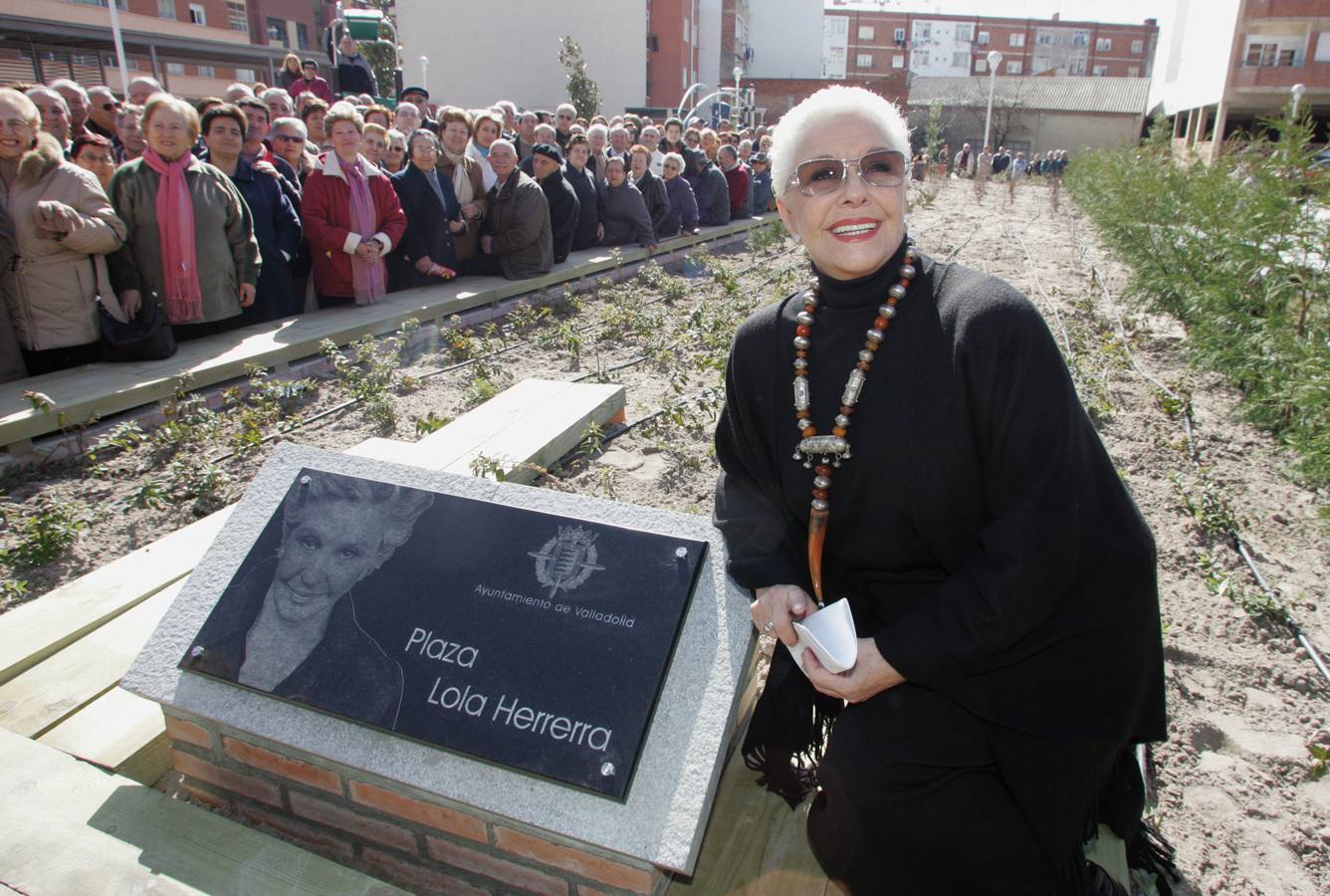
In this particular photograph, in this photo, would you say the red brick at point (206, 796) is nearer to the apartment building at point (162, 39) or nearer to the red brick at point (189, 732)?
the red brick at point (189, 732)

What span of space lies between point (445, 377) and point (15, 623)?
3.86 metres

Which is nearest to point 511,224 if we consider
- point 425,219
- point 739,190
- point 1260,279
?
point 425,219

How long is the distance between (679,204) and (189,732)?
11.7 meters

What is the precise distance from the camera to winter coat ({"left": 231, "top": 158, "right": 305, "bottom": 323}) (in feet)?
20.8

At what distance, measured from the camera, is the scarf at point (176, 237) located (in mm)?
5500

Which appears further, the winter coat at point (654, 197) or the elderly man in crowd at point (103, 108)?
the winter coat at point (654, 197)

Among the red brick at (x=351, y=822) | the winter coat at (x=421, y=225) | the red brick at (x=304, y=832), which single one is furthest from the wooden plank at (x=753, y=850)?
the winter coat at (x=421, y=225)

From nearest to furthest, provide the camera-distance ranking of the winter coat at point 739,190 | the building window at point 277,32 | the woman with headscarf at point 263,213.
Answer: the woman with headscarf at point 263,213
the winter coat at point 739,190
the building window at point 277,32

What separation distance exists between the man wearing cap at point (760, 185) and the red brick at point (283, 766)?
53.3ft

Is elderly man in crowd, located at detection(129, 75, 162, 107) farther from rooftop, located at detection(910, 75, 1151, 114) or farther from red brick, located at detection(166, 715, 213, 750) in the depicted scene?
rooftop, located at detection(910, 75, 1151, 114)

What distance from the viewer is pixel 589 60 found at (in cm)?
4022

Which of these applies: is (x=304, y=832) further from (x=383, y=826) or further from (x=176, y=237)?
(x=176, y=237)

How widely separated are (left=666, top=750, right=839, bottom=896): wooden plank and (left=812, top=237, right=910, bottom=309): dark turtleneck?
1.13 m

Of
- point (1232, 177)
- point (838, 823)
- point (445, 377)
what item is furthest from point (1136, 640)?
point (1232, 177)
